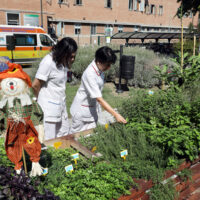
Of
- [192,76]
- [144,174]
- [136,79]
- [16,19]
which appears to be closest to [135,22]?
[16,19]

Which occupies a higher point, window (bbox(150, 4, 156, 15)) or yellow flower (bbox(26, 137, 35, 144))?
window (bbox(150, 4, 156, 15))

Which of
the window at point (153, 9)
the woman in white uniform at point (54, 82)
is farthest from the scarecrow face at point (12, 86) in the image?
the window at point (153, 9)

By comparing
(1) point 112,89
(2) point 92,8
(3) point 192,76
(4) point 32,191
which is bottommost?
(1) point 112,89

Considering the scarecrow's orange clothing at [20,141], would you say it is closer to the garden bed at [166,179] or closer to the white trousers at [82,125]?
the garden bed at [166,179]

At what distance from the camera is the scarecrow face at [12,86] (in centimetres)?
169

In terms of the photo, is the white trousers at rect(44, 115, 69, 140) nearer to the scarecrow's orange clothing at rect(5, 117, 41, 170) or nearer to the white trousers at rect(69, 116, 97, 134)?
the white trousers at rect(69, 116, 97, 134)

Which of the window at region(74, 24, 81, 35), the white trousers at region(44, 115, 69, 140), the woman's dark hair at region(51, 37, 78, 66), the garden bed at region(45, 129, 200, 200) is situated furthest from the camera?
the window at region(74, 24, 81, 35)

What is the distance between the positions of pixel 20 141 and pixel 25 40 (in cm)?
1154

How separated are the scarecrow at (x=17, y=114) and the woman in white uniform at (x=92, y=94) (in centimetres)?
98

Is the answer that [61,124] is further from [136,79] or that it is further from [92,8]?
[92,8]

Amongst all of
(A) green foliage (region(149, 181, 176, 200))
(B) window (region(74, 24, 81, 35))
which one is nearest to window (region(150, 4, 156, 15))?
(B) window (region(74, 24, 81, 35))

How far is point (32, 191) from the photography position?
136 centimetres

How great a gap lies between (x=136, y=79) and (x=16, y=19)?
1631cm

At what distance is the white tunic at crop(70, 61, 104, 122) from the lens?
8.84 feet
